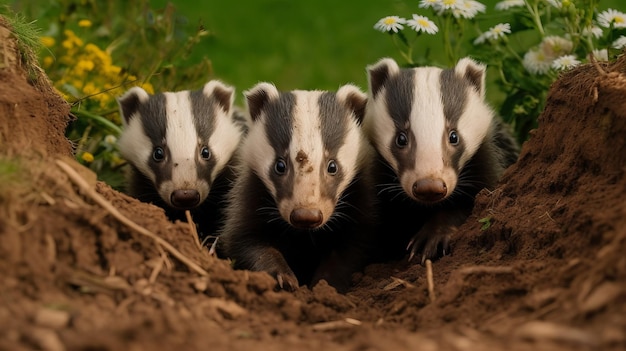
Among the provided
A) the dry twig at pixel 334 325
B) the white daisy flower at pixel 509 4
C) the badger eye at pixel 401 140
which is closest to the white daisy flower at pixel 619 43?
the white daisy flower at pixel 509 4

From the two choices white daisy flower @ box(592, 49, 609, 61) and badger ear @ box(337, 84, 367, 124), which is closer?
badger ear @ box(337, 84, 367, 124)

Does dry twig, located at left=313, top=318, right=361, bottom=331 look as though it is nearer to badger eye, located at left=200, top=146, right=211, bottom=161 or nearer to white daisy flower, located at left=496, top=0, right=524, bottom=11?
badger eye, located at left=200, top=146, right=211, bottom=161

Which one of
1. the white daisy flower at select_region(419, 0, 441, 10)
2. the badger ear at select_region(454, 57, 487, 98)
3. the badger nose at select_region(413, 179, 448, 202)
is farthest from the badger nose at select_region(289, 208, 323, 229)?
the white daisy flower at select_region(419, 0, 441, 10)

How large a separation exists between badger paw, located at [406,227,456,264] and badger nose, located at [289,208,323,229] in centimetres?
62

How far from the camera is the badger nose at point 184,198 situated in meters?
4.85

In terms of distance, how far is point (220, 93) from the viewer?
5527mm

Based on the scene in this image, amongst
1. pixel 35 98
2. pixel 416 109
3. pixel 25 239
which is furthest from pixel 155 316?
pixel 416 109

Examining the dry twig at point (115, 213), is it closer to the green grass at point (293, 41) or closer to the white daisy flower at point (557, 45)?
the white daisy flower at point (557, 45)

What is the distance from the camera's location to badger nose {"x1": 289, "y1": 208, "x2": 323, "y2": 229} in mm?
4199

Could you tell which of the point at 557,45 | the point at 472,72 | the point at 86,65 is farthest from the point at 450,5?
the point at 86,65

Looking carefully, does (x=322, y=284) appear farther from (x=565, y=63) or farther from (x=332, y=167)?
(x=565, y=63)

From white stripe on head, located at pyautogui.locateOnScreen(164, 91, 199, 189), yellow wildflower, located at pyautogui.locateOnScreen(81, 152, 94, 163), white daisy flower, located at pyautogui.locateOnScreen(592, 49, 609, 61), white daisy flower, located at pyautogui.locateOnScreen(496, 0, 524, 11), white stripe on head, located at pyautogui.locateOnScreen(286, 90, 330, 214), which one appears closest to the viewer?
white stripe on head, located at pyautogui.locateOnScreen(286, 90, 330, 214)

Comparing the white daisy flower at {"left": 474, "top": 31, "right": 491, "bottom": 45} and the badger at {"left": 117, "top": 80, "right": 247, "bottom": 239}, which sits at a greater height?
the white daisy flower at {"left": 474, "top": 31, "right": 491, "bottom": 45}

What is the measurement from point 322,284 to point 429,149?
1.17 m
